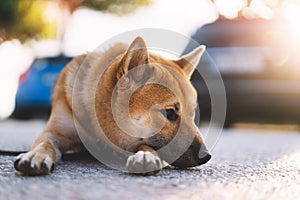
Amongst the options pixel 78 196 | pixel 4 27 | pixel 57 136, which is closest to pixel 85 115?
pixel 57 136

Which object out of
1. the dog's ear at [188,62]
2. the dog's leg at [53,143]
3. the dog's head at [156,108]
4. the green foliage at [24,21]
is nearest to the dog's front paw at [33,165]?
the dog's leg at [53,143]

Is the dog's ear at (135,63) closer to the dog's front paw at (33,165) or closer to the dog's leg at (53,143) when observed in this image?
the dog's leg at (53,143)

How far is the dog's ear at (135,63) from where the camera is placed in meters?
3.47

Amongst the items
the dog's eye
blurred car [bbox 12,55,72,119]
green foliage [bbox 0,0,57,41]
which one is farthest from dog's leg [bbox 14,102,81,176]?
green foliage [bbox 0,0,57,41]

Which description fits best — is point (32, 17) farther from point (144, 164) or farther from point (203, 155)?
point (144, 164)

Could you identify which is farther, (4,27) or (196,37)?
(4,27)

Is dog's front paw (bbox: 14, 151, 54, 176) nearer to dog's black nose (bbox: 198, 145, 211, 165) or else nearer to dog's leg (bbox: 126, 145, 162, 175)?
dog's leg (bbox: 126, 145, 162, 175)

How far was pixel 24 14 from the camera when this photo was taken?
703 inches

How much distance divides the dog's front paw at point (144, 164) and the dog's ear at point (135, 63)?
60 centimetres

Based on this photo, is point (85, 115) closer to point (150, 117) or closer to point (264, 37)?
point (150, 117)

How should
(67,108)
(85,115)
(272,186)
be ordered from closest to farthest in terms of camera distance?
(272,186), (85,115), (67,108)

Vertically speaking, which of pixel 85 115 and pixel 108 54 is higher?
pixel 108 54

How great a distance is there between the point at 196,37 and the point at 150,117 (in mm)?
4816

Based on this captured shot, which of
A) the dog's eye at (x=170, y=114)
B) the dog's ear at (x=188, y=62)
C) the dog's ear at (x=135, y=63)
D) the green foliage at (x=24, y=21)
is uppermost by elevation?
the dog's ear at (x=135, y=63)
